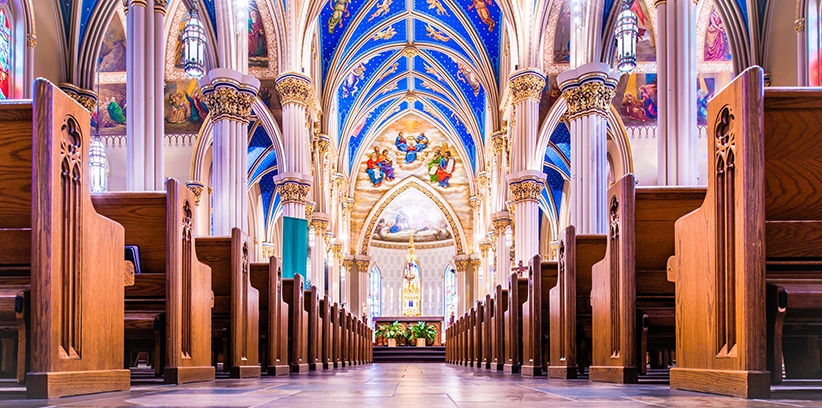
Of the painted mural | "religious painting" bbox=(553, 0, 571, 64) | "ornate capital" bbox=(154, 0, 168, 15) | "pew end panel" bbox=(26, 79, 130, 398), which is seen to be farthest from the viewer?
the painted mural

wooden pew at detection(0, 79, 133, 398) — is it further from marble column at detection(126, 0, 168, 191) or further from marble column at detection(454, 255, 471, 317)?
marble column at detection(454, 255, 471, 317)

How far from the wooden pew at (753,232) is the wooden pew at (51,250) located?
275 cm

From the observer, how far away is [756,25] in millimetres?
14773

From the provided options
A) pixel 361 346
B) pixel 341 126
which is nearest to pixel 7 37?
pixel 361 346

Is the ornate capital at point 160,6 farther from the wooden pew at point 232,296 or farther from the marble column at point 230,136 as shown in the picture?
the wooden pew at point 232,296

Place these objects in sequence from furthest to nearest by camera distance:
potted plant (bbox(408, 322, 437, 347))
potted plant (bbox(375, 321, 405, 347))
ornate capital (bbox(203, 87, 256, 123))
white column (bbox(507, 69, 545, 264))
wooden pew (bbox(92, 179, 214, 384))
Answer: potted plant (bbox(375, 321, 405, 347))
potted plant (bbox(408, 322, 437, 347))
white column (bbox(507, 69, 545, 264))
ornate capital (bbox(203, 87, 256, 123))
wooden pew (bbox(92, 179, 214, 384))

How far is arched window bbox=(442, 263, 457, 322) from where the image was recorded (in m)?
39.2

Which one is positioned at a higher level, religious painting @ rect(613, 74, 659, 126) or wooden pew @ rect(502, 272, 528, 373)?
religious painting @ rect(613, 74, 659, 126)

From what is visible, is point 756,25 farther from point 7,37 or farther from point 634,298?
point 7,37

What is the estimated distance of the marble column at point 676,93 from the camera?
30.6 ft

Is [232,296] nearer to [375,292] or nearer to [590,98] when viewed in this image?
[590,98]

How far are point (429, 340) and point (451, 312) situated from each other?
7.39m

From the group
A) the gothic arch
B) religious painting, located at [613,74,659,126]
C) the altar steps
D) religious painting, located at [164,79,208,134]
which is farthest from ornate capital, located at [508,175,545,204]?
the gothic arch

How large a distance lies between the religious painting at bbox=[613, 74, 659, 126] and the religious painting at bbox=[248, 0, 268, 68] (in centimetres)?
923
